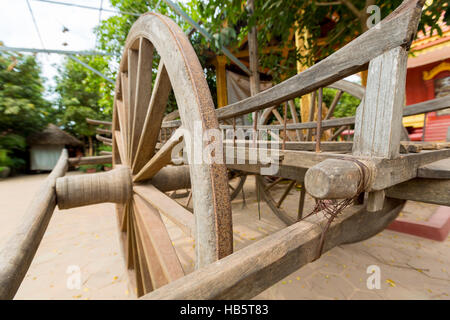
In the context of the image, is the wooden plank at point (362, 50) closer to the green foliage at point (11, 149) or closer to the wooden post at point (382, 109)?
the wooden post at point (382, 109)

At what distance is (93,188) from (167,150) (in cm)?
71

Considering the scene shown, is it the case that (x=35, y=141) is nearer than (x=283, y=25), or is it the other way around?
(x=283, y=25)

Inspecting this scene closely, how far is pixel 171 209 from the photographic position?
1.24 meters

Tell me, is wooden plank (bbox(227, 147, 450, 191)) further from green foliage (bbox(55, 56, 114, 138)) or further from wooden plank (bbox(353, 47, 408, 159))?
green foliage (bbox(55, 56, 114, 138))

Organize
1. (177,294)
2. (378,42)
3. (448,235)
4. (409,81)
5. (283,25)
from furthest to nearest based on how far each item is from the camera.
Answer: (409,81) → (283,25) → (448,235) → (378,42) → (177,294)

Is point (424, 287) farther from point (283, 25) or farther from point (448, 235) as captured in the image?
point (283, 25)

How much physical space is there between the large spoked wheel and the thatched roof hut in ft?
43.1

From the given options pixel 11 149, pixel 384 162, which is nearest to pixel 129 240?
pixel 384 162

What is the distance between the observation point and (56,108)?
1240 centimetres

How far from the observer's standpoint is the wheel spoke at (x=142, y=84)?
1516mm

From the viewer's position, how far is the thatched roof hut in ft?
38.2

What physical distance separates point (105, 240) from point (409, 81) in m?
10.8

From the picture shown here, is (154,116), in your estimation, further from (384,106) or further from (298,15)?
(298,15)

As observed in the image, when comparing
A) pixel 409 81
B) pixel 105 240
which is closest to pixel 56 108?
pixel 105 240
